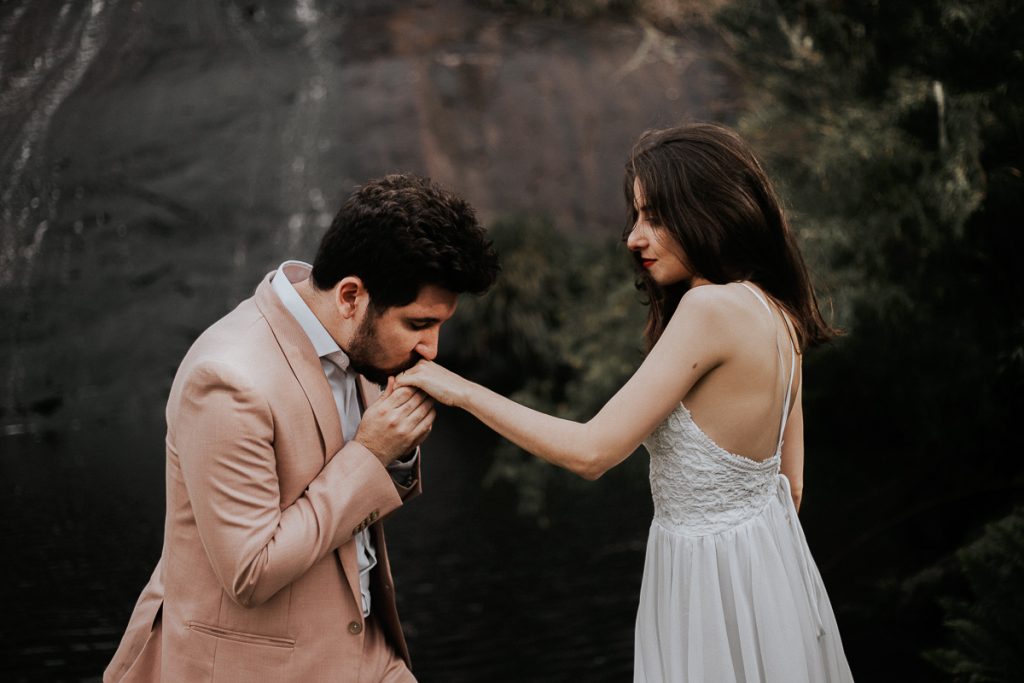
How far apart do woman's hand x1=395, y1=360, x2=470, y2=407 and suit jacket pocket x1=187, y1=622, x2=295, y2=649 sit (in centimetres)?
63

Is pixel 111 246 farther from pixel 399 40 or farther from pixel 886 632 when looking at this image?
pixel 886 632

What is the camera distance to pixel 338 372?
242cm

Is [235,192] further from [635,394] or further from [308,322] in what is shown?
[635,394]

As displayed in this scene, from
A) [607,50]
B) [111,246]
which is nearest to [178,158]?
[111,246]

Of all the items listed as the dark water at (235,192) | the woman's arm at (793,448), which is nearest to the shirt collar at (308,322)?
the woman's arm at (793,448)

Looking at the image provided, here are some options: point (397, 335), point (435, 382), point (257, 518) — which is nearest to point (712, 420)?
point (435, 382)

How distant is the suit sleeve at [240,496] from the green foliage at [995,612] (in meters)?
3.19

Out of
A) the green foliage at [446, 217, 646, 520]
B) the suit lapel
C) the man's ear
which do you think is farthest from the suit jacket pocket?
the green foliage at [446, 217, 646, 520]

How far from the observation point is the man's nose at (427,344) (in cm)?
238

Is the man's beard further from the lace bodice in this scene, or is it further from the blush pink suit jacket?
the lace bodice

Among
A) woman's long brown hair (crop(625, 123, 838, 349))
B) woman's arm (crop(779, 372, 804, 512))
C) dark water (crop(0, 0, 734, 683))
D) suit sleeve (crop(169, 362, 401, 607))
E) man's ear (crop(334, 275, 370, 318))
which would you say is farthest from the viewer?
dark water (crop(0, 0, 734, 683))

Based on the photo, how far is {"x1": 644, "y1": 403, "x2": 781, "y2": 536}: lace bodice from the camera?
2.46 metres

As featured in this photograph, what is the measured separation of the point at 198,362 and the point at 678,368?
107cm

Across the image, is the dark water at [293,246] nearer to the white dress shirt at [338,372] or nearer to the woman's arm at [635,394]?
the white dress shirt at [338,372]
